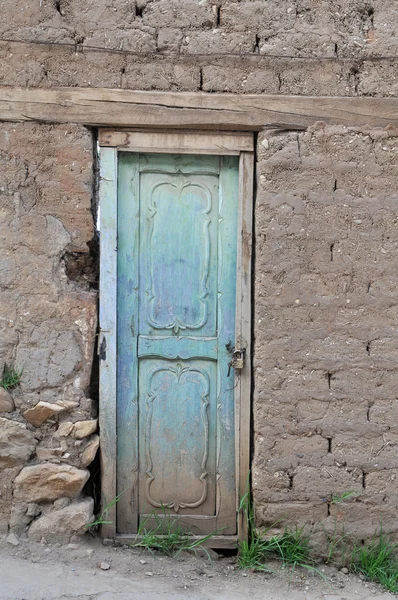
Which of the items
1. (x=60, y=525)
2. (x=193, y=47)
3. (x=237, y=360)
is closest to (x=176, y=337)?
(x=237, y=360)

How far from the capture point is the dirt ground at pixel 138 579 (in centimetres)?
259

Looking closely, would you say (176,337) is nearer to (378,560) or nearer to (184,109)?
(184,109)

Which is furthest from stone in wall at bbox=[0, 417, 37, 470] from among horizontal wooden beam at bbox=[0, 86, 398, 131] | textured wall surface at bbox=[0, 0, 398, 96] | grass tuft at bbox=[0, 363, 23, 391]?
textured wall surface at bbox=[0, 0, 398, 96]

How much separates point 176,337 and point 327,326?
2.51 feet

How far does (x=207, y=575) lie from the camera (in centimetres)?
284

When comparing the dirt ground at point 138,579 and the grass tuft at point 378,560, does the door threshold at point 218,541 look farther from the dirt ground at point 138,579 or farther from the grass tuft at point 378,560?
the grass tuft at point 378,560

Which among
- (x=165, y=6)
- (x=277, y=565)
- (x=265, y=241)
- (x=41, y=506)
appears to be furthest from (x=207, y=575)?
(x=165, y=6)

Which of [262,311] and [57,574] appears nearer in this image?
[57,574]

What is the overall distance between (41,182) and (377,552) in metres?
2.47

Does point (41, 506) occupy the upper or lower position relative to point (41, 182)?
lower

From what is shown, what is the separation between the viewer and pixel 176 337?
3.04m

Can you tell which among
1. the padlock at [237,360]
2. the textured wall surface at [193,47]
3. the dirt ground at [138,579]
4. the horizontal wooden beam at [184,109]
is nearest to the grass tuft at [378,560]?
the dirt ground at [138,579]

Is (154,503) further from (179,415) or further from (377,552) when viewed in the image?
(377,552)

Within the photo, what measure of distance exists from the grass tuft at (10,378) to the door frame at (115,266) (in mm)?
405
